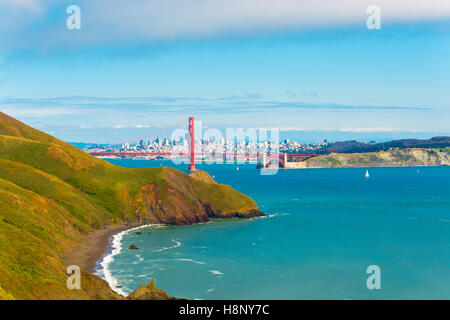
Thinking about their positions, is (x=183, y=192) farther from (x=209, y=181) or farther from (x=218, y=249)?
(x=218, y=249)

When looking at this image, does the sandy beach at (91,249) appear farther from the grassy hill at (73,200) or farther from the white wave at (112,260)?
the grassy hill at (73,200)
